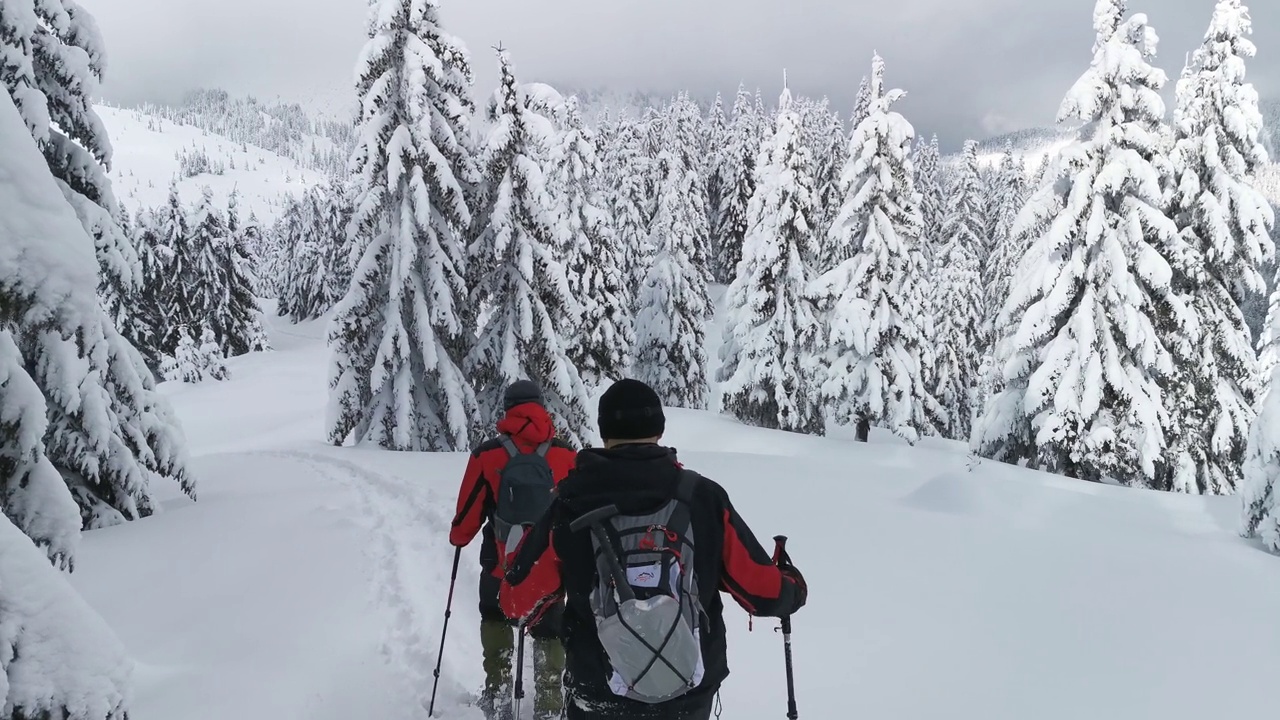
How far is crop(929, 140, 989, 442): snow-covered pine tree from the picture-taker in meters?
38.6

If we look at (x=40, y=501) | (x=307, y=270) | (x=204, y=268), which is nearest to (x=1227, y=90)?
(x=40, y=501)

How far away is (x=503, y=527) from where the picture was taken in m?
4.77

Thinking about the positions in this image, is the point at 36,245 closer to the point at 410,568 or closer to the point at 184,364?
the point at 410,568

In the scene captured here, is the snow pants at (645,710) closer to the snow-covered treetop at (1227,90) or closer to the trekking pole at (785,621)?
the trekking pole at (785,621)

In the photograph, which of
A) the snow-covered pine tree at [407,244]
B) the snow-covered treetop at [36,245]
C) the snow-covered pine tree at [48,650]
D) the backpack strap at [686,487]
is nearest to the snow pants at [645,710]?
the backpack strap at [686,487]

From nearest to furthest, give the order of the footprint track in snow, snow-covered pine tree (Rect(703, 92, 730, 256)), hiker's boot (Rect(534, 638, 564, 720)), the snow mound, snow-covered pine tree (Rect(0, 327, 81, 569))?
snow-covered pine tree (Rect(0, 327, 81, 569)), hiker's boot (Rect(534, 638, 564, 720)), the footprint track in snow, the snow mound, snow-covered pine tree (Rect(703, 92, 730, 256))

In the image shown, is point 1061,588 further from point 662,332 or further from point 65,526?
point 662,332

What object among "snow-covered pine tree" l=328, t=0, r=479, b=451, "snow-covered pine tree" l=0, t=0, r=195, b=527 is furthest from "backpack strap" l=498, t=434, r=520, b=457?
"snow-covered pine tree" l=328, t=0, r=479, b=451

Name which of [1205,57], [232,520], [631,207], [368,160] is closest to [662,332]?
[631,207]

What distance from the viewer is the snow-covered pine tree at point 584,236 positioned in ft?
81.8

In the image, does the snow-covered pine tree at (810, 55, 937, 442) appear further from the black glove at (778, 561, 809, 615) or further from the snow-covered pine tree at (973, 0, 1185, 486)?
the black glove at (778, 561, 809, 615)

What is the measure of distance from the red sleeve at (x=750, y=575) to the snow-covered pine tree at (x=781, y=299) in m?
23.3

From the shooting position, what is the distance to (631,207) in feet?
139

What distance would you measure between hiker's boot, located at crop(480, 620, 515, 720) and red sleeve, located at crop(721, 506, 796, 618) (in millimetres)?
2733
